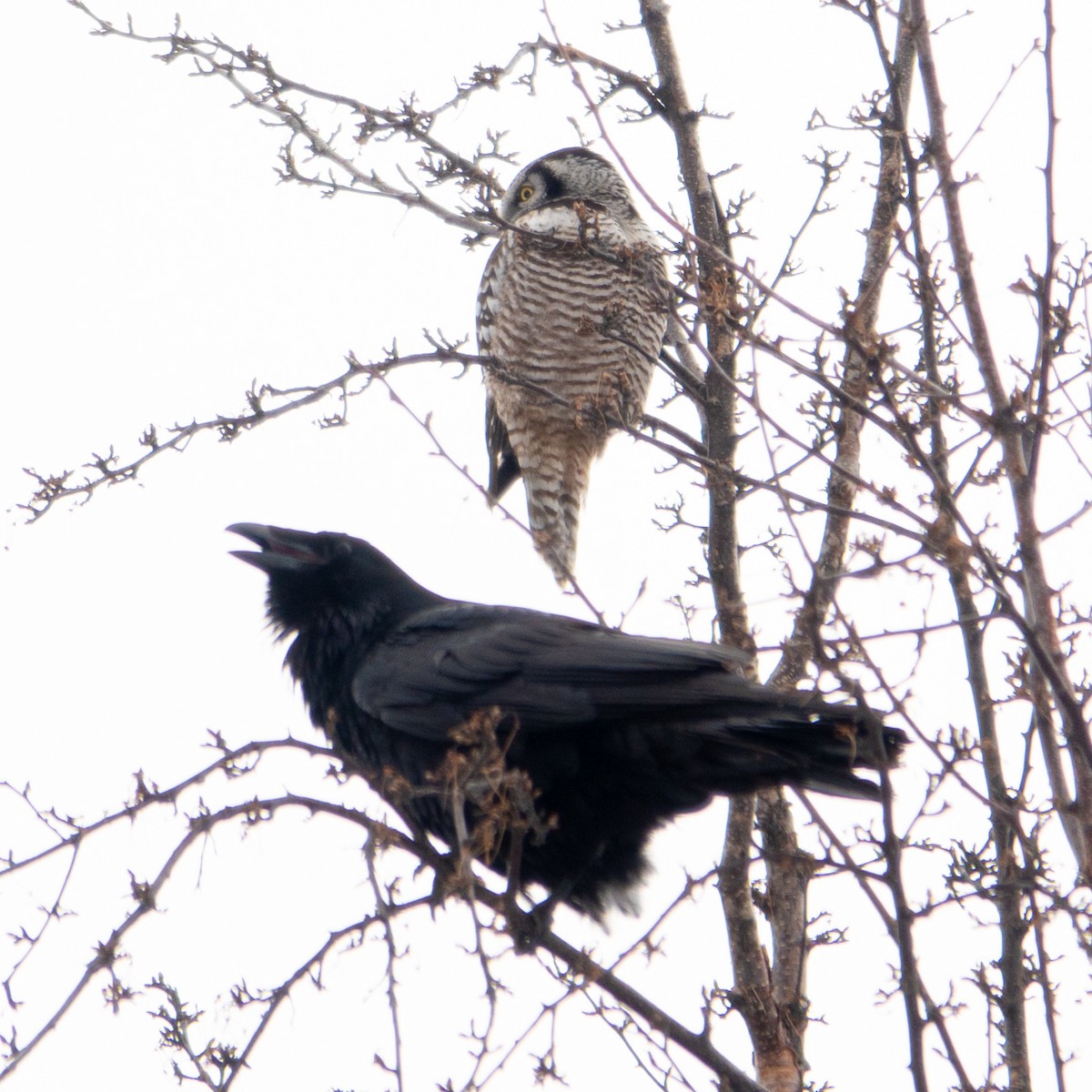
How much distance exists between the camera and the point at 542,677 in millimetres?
4094

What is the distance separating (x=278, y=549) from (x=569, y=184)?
4143 millimetres

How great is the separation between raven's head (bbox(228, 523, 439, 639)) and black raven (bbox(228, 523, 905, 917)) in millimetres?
14

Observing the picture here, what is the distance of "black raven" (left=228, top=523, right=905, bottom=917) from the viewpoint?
12.2 feet

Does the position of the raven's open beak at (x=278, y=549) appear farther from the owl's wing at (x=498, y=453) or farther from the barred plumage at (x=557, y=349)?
the owl's wing at (x=498, y=453)

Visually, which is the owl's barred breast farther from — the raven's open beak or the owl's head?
the raven's open beak

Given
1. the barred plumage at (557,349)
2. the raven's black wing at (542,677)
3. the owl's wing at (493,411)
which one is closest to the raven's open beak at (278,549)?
the raven's black wing at (542,677)

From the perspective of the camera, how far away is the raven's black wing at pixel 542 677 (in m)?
3.81

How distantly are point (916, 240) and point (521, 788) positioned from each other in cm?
136

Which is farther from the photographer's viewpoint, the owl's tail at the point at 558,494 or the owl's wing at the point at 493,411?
the owl's wing at the point at 493,411

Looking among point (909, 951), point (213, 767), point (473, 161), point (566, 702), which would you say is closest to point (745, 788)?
point (566, 702)

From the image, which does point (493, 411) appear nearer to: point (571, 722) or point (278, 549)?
point (278, 549)

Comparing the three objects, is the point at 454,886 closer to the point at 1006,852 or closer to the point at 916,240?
the point at 1006,852

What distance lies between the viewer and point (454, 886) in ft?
8.82

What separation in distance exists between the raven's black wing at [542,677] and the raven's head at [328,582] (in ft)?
0.57
